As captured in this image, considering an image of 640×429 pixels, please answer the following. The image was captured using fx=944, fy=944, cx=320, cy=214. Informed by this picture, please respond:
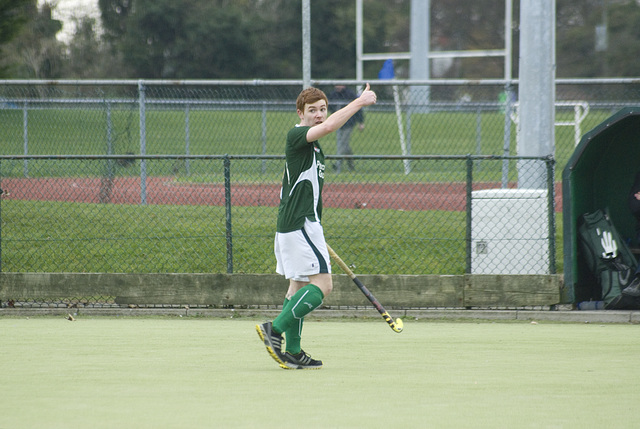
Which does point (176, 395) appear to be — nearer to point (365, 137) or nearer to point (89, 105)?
point (89, 105)

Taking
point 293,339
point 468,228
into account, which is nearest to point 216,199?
point 468,228

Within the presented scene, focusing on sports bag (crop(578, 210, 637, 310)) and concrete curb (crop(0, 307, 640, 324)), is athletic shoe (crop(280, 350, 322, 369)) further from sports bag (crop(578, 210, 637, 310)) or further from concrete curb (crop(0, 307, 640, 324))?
sports bag (crop(578, 210, 637, 310))

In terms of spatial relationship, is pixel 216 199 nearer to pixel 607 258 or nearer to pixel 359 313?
pixel 359 313

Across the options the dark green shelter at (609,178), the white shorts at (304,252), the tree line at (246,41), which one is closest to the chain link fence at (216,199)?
the dark green shelter at (609,178)

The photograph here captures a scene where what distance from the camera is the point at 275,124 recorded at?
17609 mm

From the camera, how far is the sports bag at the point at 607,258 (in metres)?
8.55

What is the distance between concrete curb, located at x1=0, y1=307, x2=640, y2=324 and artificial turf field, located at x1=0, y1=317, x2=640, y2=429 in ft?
1.17

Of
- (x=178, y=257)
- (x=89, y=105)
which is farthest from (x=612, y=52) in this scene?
(x=178, y=257)

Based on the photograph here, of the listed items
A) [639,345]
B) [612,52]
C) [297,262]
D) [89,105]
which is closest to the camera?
[297,262]

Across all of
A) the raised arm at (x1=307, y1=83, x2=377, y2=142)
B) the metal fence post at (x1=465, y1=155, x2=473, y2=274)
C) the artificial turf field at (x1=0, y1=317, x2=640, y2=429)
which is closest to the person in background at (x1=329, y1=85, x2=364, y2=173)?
the metal fence post at (x1=465, y1=155, x2=473, y2=274)

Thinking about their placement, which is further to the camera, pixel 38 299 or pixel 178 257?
pixel 178 257

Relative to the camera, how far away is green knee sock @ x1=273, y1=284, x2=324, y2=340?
5.80 metres

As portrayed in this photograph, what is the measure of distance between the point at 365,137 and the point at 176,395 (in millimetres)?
14076

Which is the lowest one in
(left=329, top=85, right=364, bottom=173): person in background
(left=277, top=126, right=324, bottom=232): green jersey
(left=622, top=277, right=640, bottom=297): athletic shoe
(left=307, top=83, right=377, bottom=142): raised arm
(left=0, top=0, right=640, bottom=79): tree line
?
(left=622, top=277, right=640, bottom=297): athletic shoe
